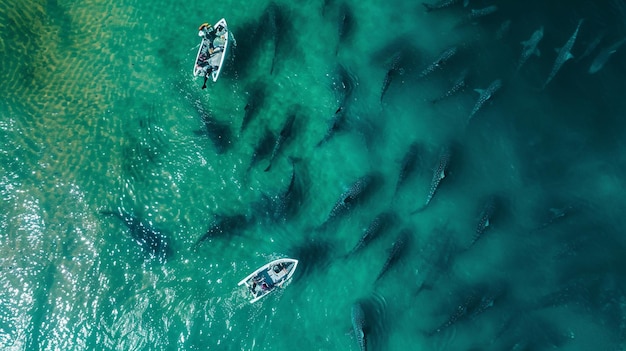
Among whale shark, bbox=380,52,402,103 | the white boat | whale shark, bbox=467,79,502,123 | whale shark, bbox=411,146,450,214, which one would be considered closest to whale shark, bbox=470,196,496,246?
whale shark, bbox=411,146,450,214

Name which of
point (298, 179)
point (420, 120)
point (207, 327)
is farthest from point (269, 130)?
point (207, 327)

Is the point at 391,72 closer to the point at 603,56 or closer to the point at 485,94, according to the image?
the point at 485,94

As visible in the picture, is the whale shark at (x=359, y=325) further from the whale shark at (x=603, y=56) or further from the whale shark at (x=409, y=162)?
the whale shark at (x=603, y=56)

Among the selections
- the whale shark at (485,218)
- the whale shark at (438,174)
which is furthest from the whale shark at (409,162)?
the whale shark at (485,218)

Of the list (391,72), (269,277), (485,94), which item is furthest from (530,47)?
(269,277)

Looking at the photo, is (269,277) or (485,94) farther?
(485,94)

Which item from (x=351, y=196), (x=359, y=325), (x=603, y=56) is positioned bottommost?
(x=359, y=325)

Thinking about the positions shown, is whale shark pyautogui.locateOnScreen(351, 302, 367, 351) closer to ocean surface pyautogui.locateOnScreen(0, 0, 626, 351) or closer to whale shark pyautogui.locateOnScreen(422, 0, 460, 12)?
ocean surface pyautogui.locateOnScreen(0, 0, 626, 351)
